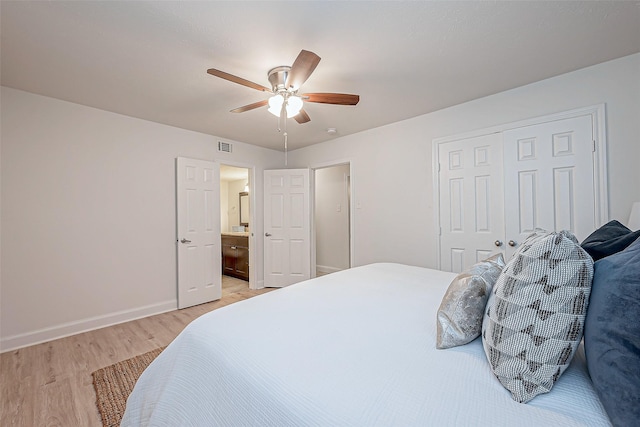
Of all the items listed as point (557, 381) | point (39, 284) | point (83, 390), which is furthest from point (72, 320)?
point (557, 381)

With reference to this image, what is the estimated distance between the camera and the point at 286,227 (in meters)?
4.43

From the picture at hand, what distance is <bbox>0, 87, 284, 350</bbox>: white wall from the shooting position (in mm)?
2432

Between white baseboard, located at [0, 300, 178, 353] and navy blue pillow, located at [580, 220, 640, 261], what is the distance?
393 cm

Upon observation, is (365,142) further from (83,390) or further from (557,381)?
(83,390)

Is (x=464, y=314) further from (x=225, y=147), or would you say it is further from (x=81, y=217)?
(x=225, y=147)

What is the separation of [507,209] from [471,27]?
1.67 metres

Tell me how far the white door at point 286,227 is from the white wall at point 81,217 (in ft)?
4.68

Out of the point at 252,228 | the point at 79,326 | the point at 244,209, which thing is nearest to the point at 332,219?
the point at 252,228

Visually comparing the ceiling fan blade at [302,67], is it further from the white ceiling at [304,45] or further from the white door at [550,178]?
the white door at [550,178]

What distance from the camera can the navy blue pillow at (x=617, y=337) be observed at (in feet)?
1.86

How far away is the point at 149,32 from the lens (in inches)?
66.7

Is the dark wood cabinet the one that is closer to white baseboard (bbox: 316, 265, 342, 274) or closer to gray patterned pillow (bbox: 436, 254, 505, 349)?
white baseboard (bbox: 316, 265, 342, 274)

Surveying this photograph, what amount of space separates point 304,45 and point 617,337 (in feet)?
6.73

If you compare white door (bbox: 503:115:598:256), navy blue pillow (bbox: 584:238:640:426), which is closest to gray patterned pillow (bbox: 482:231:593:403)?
navy blue pillow (bbox: 584:238:640:426)
